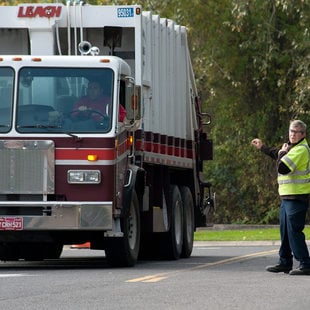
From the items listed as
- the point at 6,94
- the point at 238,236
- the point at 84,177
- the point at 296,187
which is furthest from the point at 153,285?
the point at 238,236

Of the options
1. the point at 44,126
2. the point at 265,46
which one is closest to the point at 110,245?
the point at 44,126

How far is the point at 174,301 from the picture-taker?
39.4 ft

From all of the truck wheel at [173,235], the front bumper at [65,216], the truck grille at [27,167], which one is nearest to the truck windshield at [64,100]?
the truck grille at [27,167]

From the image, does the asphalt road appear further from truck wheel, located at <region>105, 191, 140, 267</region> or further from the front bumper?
the front bumper

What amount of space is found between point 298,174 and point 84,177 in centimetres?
269

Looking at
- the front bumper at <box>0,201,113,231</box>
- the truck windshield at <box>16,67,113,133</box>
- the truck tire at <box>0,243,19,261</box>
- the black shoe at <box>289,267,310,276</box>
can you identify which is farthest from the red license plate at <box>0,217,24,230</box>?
the black shoe at <box>289,267,310,276</box>

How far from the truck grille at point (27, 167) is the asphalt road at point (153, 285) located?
3.38 feet

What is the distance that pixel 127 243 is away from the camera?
677 inches

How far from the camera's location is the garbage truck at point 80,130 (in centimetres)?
1669

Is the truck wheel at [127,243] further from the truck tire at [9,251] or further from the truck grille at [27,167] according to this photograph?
the truck tire at [9,251]

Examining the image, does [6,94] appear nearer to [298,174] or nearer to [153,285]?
[298,174]

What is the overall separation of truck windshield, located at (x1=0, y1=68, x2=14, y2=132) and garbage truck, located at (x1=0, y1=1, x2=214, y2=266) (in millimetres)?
13

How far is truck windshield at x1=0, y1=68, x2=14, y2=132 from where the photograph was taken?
55.8 ft

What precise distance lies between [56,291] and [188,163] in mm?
7860
